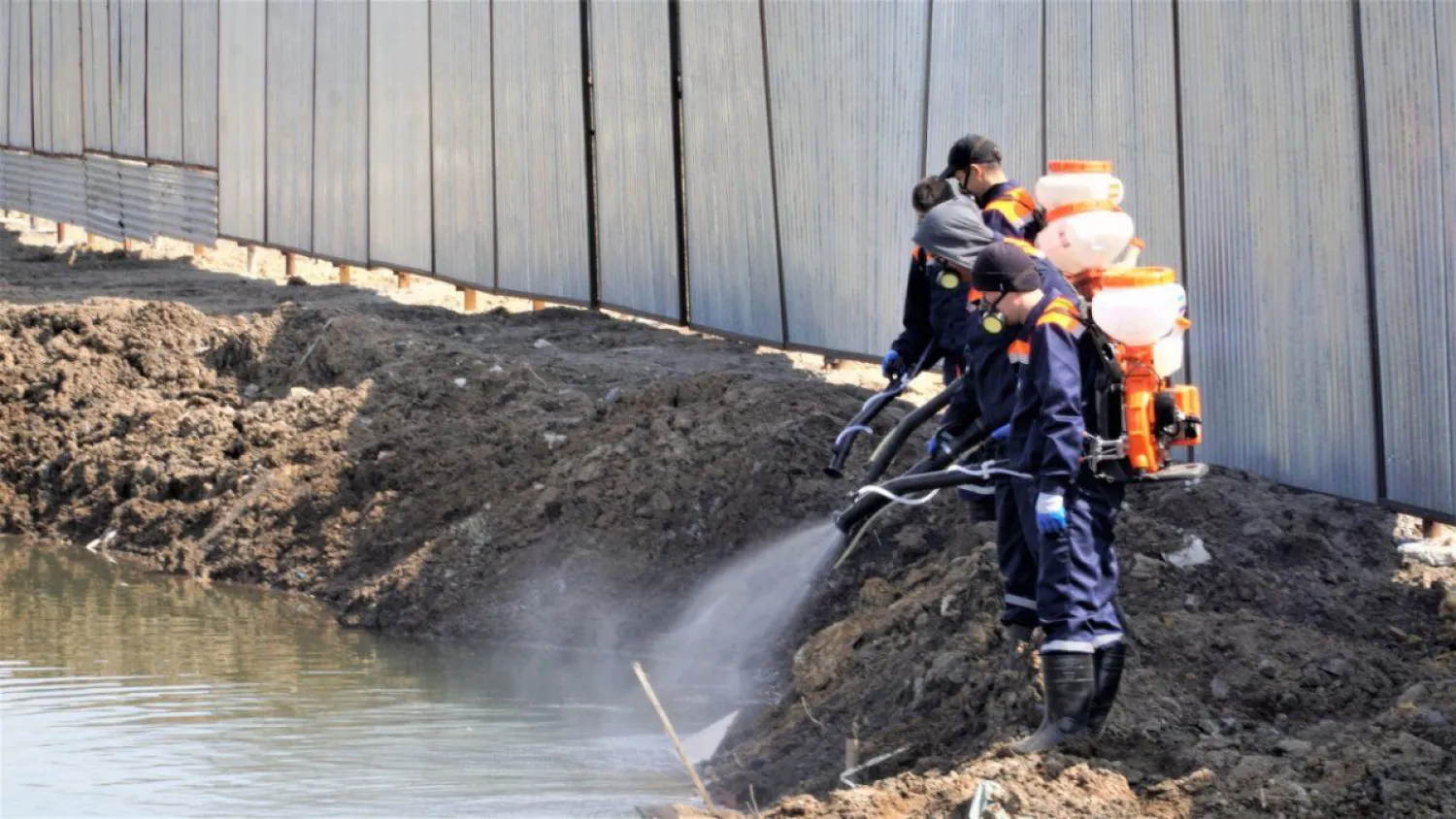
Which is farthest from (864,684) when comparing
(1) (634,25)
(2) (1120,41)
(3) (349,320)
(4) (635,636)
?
(1) (634,25)

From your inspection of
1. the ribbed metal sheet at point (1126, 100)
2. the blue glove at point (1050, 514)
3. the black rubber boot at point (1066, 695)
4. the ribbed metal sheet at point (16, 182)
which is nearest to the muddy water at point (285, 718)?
the black rubber boot at point (1066, 695)

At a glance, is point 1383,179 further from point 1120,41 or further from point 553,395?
point 553,395

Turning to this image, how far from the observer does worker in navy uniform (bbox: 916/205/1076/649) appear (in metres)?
6.04

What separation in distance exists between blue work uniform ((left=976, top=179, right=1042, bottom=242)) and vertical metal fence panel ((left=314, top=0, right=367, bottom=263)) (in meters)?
11.1

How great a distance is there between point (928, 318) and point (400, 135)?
1024cm

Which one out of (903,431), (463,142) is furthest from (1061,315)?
(463,142)

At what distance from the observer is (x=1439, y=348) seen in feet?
24.7

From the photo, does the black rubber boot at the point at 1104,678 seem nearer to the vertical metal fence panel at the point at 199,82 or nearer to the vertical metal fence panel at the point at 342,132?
the vertical metal fence panel at the point at 342,132

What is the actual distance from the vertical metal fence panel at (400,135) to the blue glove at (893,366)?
963cm

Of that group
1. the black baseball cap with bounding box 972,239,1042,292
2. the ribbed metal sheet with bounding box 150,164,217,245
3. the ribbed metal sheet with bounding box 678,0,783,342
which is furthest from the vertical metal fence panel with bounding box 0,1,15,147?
the black baseball cap with bounding box 972,239,1042,292

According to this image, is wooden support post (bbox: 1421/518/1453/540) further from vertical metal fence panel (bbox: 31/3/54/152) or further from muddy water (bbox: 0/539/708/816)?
vertical metal fence panel (bbox: 31/3/54/152)

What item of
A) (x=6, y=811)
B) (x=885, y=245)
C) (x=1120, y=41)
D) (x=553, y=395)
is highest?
(x=1120, y=41)

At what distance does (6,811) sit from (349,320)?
22.7 ft

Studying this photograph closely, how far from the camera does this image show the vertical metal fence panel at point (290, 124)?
19234 mm
